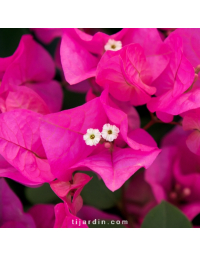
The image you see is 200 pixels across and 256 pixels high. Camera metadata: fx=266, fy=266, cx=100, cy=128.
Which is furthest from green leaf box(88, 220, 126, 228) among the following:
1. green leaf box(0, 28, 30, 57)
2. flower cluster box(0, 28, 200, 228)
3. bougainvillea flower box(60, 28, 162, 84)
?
green leaf box(0, 28, 30, 57)

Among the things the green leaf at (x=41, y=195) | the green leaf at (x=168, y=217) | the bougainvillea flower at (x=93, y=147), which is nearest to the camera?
the bougainvillea flower at (x=93, y=147)

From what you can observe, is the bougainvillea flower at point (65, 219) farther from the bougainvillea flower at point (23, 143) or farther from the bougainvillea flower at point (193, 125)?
the bougainvillea flower at point (193, 125)

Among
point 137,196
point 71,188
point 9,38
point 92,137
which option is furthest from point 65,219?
point 9,38

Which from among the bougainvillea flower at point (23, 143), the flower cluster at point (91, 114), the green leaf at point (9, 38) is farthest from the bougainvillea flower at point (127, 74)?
the green leaf at point (9, 38)

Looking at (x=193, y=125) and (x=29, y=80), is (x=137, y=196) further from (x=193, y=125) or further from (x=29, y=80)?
(x=29, y=80)

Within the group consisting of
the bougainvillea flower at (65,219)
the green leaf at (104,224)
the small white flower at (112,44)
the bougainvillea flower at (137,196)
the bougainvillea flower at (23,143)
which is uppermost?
the small white flower at (112,44)
